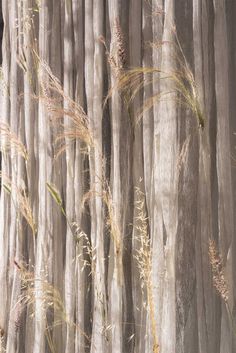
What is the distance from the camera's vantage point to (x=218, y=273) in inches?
64.2

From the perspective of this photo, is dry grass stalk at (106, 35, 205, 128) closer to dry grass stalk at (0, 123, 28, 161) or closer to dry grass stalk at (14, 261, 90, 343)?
dry grass stalk at (0, 123, 28, 161)

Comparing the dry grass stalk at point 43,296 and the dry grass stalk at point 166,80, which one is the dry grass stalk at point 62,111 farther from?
the dry grass stalk at point 43,296

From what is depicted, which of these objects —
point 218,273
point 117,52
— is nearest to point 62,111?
point 117,52

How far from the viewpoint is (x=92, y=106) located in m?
2.02

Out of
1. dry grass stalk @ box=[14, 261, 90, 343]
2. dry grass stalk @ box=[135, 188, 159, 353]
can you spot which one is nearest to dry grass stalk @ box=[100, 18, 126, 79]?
dry grass stalk @ box=[135, 188, 159, 353]

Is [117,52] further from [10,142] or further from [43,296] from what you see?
[43,296]

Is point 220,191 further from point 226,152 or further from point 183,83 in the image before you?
point 183,83

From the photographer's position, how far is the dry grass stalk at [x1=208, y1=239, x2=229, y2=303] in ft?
5.31

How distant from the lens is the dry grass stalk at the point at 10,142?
2.30 meters

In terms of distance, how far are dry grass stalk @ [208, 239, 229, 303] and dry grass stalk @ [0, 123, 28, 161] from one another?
2.71 feet

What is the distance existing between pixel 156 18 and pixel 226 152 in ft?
1.25

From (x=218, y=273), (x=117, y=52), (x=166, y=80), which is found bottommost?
(x=218, y=273)

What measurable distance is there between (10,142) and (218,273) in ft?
3.12

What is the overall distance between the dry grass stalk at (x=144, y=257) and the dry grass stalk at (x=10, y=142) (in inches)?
21.8
